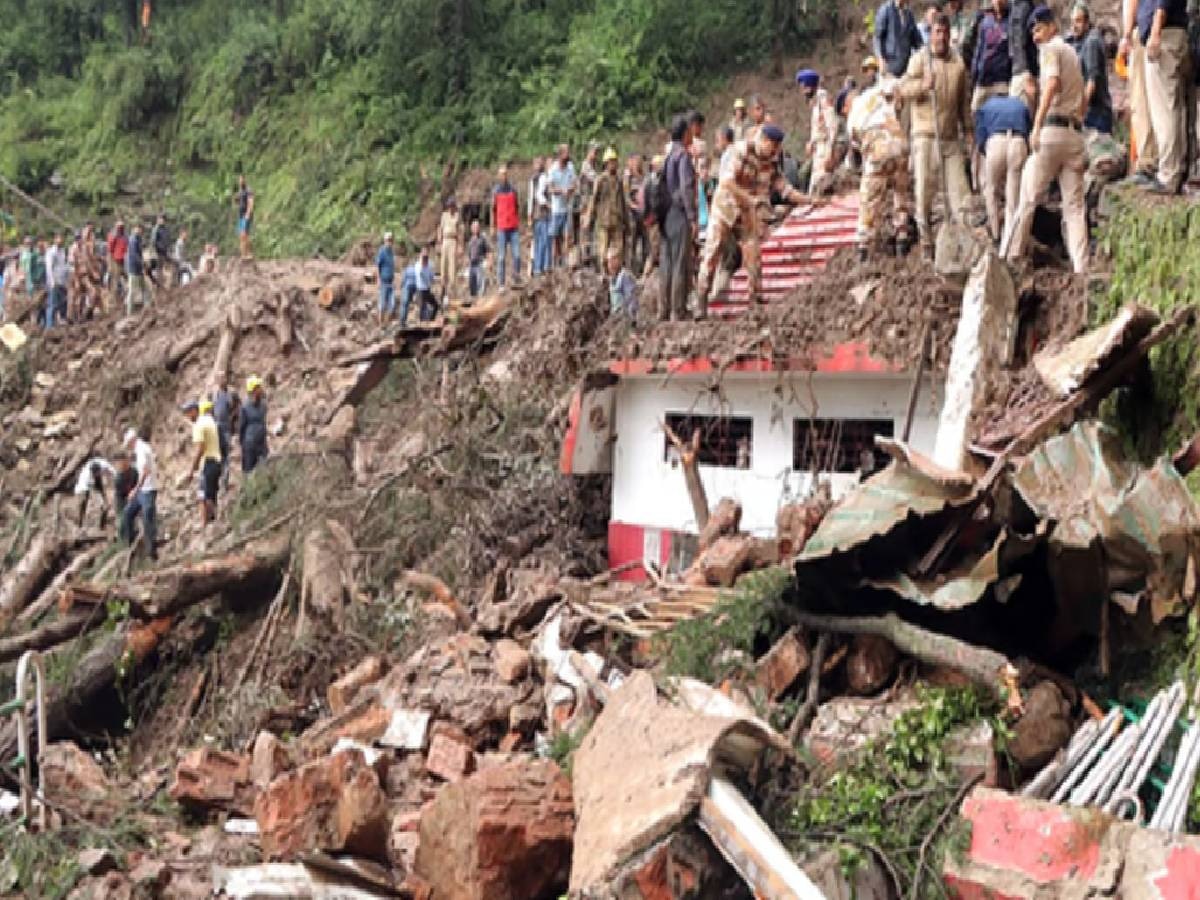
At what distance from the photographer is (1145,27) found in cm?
1026

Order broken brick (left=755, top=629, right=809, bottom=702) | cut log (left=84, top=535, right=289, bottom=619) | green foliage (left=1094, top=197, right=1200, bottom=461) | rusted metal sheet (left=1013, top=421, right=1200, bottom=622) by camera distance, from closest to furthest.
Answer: rusted metal sheet (left=1013, top=421, right=1200, bottom=622)
green foliage (left=1094, top=197, right=1200, bottom=461)
broken brick (left=755, top=629, right=809, bottom=702)
cut log (left=84, top=535, right=289, bottom=619)

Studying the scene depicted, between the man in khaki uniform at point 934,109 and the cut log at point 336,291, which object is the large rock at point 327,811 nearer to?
the man in khaki uniform at point 934,109

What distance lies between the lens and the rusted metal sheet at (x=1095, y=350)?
8.34 meters

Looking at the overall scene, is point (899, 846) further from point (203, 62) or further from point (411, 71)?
point (203, 62)

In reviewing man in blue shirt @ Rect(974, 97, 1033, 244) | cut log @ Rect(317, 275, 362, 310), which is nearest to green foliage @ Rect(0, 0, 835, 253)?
cut log @ Rect(317, 275, 362, 310)

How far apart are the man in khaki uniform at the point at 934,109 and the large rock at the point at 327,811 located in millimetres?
6404

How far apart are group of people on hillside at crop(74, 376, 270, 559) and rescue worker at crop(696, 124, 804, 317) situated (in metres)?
6.94

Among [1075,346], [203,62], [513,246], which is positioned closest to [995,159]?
[1075,346]

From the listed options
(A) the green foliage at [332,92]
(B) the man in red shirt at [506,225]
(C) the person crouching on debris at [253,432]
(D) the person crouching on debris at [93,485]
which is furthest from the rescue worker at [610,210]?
(A) the green foliage at [332,92]

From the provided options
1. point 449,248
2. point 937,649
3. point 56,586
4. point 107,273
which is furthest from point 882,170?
point 107,273

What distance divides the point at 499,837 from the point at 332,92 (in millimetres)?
27880

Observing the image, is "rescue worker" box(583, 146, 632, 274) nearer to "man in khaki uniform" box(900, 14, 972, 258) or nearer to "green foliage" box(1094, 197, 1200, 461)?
"man in khaki uniform" box(900, 14, 972, 258)

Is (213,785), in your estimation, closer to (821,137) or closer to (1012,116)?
(1012,116)

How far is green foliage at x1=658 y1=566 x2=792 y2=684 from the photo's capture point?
8.99 meters
